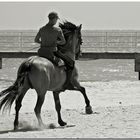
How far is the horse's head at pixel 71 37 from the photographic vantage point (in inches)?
470

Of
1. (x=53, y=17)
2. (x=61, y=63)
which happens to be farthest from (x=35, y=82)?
(x=53, y=17)

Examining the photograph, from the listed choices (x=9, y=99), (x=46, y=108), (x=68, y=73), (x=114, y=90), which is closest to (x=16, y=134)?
(x=9, y=99)

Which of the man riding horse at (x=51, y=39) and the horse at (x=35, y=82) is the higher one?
the man riding horse at (x=51, y=39)

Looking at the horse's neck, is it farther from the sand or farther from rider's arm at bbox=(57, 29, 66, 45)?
the sand

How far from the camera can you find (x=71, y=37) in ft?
39.5

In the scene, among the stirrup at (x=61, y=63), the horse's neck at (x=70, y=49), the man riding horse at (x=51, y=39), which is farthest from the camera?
the horse's neck at (x=70, y=49)

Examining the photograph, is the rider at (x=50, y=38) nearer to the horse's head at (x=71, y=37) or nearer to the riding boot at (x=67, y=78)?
the riding boot at (x=67, y=78)

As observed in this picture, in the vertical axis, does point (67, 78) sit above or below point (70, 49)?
below

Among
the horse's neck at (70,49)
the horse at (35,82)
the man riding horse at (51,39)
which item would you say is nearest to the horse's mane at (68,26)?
the horse's neck at (70,49)

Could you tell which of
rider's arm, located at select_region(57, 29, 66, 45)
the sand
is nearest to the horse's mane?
rider's arm, located at select_region(57, 29, 66, 45)

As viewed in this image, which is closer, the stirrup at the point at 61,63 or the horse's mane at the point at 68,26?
the stirrup at the point at 61,63

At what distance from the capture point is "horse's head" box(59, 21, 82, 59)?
11930 mm

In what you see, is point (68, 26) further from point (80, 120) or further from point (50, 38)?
point (80, 120)

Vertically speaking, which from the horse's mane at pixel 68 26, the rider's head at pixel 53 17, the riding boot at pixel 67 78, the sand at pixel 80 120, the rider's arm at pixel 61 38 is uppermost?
the rider's head at pixel 53 17
